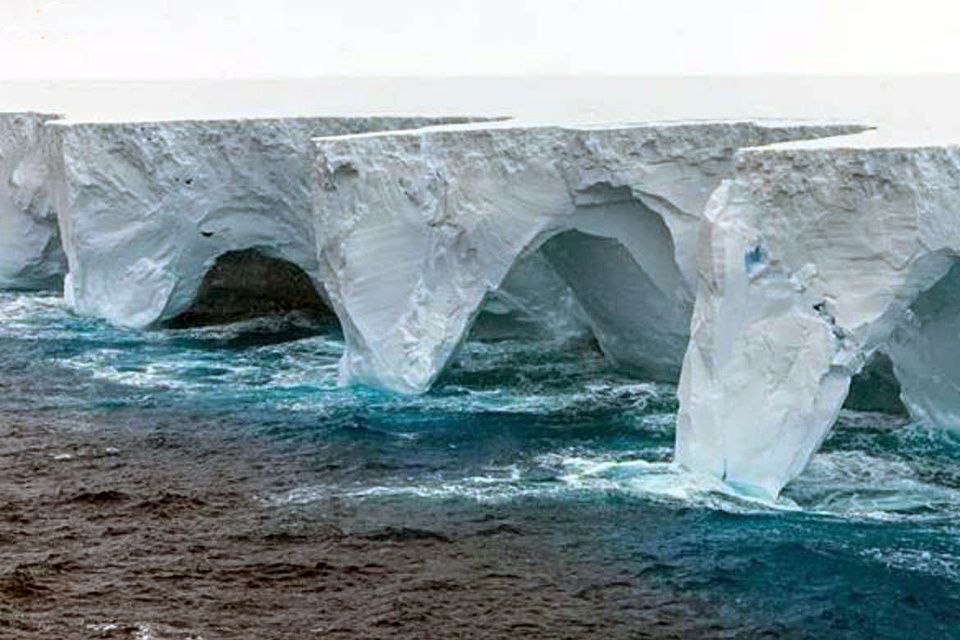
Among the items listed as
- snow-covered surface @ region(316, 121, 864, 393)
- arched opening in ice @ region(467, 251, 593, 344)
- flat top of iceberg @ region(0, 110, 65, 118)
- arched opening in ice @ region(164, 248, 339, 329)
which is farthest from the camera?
flat top of iceberg @ region(0, 110, 65, 118)

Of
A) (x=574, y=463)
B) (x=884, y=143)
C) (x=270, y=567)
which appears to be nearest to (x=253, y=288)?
(x=574, y=463)

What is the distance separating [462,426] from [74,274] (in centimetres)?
937

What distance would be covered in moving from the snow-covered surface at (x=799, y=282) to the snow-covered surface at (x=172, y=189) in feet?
29.1

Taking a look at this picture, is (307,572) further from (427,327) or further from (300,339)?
(300,339)

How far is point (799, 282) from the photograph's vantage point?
49.2 feet

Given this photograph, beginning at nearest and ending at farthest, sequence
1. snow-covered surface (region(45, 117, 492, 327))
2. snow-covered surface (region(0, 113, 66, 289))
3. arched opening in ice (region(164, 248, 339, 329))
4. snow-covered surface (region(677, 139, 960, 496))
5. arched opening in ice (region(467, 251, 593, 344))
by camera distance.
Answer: snow-covered surface (region(677, 139, 960, 496)) → arched opening in ice (region(467, 251, 593, 344)) → snow-covered surface (region(45, 117, 492, 327)) → arched opening in ice (region(164, 248, 339, 329)) → snow-covered surface (region(0, 113, 66, 289))

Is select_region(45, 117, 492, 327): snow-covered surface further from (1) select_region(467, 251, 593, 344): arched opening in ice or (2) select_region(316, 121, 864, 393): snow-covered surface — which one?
(2) select_region(316, 121, 864, 393): snow-covered surface

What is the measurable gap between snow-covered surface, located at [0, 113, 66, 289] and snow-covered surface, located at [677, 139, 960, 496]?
15.5 metres

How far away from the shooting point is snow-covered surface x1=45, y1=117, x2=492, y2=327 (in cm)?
2327

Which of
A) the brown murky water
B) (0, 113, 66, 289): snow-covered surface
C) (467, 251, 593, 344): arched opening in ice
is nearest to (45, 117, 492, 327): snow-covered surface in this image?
(467, 251, 593, 344): arched opening in ice

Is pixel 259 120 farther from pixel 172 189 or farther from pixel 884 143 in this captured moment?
pixel 884 143

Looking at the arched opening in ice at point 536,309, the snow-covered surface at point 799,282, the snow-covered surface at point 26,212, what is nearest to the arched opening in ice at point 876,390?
the snow-covered surface at point 799,282

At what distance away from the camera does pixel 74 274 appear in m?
24.3

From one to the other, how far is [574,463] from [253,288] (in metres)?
11.3
